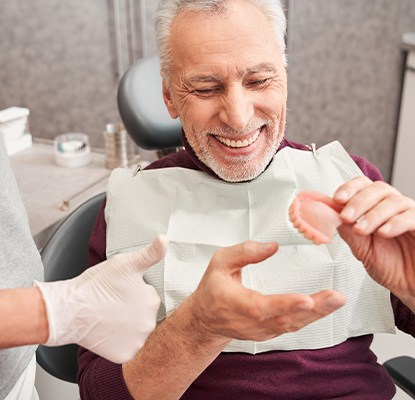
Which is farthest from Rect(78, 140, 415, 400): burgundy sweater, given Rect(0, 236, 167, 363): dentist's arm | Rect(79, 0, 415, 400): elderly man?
Rect(0, 236, 167, 363): dentist's arm

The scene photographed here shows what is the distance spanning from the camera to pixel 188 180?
1353mm

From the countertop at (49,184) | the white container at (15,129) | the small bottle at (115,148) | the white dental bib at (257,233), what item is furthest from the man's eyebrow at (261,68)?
the white container at (15,129)

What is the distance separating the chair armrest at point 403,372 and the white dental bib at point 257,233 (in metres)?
0.07

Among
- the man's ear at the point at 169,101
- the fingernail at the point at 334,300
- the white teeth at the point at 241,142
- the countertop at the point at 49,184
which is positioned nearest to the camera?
the fingernail at the point at 334,300

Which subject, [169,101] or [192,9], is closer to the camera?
[192,9]

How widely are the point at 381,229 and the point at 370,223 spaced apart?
0.02m

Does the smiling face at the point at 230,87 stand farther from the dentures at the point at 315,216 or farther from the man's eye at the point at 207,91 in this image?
the dentures at the point at 315,216

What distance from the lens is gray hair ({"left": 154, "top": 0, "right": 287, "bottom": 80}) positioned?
3.82 ft

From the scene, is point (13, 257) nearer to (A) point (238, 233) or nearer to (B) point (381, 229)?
(A) point (238, 233)

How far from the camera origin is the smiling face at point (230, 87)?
1.15m

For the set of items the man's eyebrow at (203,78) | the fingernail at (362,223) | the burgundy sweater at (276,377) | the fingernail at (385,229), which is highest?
the man's eyebrow at (203,78)

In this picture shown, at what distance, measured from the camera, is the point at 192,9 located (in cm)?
A: 118

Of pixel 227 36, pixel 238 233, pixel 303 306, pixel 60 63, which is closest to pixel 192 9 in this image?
pixel 227 36

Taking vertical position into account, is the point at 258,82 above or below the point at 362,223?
above
